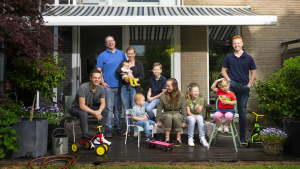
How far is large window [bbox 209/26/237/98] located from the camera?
7.00 meters

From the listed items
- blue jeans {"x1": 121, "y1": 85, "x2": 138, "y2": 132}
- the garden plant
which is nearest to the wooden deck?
blue jeans {"x1": 121, "y1": 85, "x2": 138, "y2": 132}

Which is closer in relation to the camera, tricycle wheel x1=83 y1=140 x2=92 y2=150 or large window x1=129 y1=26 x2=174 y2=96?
tricycle wheel x1=83 y1=140 x2=92 y2=150

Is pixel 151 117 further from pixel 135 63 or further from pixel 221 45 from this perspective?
pixel 221 45

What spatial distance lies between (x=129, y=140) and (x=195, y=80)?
3.13 metres

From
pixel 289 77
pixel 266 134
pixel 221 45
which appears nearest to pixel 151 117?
pixel 266 134

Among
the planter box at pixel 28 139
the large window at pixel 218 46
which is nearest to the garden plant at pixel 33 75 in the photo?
the planter box at pixel 28 139

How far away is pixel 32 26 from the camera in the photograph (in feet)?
11.2

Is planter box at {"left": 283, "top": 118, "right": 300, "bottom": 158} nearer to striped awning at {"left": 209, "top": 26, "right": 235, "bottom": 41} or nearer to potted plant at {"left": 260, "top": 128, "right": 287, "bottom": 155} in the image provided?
potted plant at {"left": 260, "top": 128, "right": 287, "bottom": 155}

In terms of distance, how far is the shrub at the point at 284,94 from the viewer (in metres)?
4.66

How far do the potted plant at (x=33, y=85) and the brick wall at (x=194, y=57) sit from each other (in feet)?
12.6

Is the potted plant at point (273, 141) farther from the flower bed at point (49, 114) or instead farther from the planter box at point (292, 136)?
the flower bed at point (49, 114)

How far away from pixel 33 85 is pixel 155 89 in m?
2.22

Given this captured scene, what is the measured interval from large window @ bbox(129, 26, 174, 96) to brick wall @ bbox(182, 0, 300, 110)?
1184 millimetres

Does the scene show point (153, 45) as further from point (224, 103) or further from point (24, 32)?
point (24, 32)
